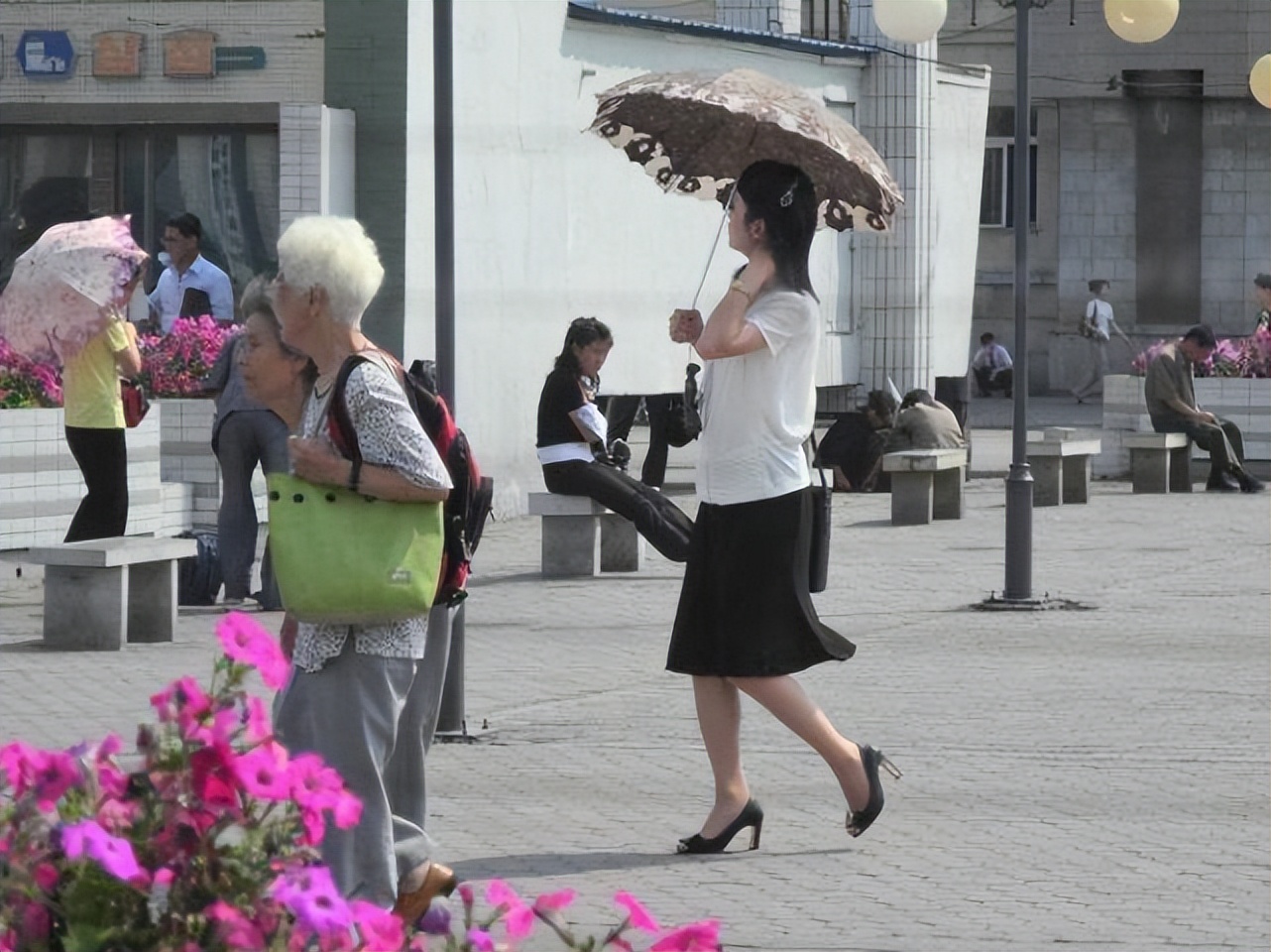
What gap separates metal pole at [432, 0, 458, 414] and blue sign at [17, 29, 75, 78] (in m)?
9.47

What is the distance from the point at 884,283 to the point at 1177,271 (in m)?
19.8

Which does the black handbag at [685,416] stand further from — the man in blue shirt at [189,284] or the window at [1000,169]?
the window at [1000,169]

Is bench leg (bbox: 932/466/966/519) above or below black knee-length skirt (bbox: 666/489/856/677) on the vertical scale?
below

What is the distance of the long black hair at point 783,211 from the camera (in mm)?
7738

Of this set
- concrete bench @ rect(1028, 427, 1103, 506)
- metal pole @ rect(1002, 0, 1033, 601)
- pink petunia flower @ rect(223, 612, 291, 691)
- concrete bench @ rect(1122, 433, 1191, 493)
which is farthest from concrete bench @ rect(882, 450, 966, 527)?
pink petunia flower @ rect(223, 612, 291, 691)

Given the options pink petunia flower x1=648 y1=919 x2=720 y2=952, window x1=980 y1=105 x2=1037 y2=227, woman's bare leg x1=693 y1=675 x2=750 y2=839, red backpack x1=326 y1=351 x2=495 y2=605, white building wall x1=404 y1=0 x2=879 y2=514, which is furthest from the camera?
window x1=980 y1=105 x2=1037 y2=227

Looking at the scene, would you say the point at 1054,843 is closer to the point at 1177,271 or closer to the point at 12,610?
the point at 12,610

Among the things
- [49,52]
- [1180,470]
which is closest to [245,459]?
[49,52]

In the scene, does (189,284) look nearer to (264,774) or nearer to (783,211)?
(783,211)

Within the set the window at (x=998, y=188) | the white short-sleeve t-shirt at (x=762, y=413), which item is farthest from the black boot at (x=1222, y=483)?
the window at (x=998, y=188)

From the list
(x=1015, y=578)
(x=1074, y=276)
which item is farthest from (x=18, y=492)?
(x=1074, y=276)

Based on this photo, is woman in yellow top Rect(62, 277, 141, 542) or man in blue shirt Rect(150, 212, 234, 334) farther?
man in blue shirt Rect(150, 212, 234, 334)

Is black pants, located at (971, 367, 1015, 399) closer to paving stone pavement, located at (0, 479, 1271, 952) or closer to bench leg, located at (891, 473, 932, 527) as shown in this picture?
bench leg, located at (891, 473, 932, 527)

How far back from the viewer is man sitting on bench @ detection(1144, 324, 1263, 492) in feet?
73.8
